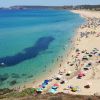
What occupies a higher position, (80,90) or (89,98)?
(89,98)

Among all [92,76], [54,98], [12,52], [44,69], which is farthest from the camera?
[12,52]

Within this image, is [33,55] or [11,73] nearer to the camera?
[11,73]

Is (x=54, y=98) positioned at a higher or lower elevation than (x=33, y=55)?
higher

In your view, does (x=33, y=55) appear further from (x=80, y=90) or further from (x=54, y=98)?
(x=54, y=98)

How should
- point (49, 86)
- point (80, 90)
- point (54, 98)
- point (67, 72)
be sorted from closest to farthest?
1. point (54, 98)
2. point (80, 90)
3. point (49, 86)
4. point (67, 72)

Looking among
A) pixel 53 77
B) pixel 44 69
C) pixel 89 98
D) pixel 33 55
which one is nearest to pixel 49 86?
pixel 53 77

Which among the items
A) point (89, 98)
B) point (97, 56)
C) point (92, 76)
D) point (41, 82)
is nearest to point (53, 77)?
point (41, 82)

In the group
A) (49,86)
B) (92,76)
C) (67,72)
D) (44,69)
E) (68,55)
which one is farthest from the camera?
(68,55)

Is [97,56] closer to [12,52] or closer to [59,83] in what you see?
[59,83]

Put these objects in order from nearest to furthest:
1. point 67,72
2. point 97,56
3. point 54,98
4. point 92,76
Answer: point 54,98
point 92,76
point 67,72
point 97,56
